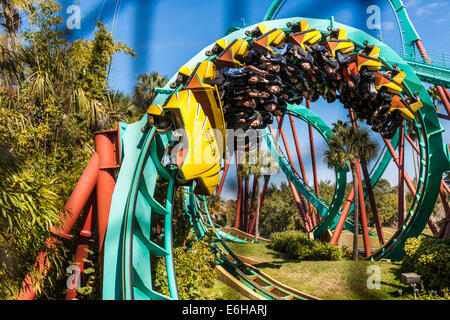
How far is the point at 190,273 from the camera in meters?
6.11

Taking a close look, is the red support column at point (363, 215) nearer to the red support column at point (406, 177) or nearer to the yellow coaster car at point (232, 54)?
the red support column at point (406, 177)

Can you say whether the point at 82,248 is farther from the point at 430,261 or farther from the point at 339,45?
the point at 430,261

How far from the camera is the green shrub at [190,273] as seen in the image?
5.76 metres

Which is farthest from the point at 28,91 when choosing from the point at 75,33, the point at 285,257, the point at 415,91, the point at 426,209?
the point at 285,257

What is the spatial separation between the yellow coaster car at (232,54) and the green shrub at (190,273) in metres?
3.50

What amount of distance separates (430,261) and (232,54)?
554 centimetres

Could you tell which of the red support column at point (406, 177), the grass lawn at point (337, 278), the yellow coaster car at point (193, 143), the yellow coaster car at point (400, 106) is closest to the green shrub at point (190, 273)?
the yellow coaster car at point (193, 143)

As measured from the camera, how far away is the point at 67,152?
20.9 feet

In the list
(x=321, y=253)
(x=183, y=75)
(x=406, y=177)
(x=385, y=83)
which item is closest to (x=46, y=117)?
(x=183, y=75)

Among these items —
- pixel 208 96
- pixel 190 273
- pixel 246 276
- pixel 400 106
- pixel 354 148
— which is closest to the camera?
pixel 208 96

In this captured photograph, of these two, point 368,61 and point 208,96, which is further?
point 368,61

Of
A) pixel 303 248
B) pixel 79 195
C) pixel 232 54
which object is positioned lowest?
pixel 303 248

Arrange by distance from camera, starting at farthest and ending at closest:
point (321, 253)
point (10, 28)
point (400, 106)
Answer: point (321, 253) → point (10, 28) → point (400, 106)

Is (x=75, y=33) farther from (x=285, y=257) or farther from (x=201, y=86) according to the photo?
(x=285, y=257)
